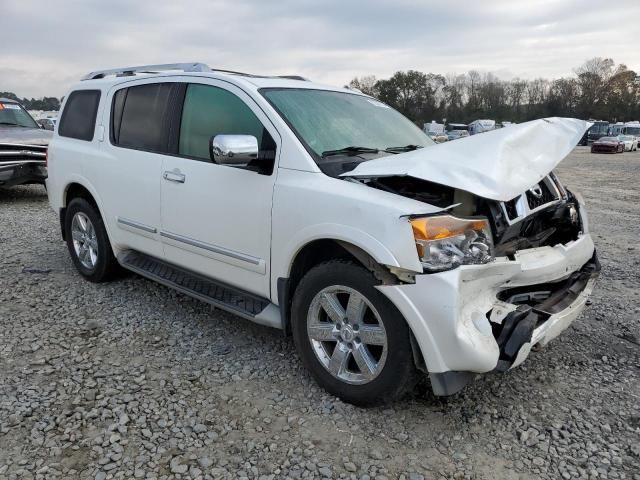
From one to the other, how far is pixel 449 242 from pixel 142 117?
112 inches

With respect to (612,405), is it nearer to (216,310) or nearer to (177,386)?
(177,386)

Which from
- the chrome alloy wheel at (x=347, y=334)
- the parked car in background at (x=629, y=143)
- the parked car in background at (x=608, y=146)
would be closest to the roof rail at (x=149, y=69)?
the chrome alloy wheel at (x=347, y=334)

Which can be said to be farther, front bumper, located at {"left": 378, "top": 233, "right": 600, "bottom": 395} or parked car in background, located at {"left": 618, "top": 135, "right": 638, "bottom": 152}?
parked car in background, located at {"left": 618, "top": 135, "right": 638, "bottom": 152}

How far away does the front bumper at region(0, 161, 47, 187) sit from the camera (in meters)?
9.22

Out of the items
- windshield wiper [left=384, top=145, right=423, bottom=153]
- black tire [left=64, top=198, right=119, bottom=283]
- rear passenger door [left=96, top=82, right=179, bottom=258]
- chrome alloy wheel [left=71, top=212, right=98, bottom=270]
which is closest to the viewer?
windshield wiper [left=384, top=145, right=423, bottom=153]

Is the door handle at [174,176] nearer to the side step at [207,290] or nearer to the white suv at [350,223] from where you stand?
the white suv at [350,223]

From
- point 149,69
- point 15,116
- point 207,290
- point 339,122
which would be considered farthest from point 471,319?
point 15,116

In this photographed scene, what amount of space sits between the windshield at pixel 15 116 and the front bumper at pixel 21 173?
60.3 inches

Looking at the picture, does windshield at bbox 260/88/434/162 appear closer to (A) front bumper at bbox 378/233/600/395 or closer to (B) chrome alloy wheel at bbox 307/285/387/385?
(B) chrome alloy wheel at bbox 307/285/387/385

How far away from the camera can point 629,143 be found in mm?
40719

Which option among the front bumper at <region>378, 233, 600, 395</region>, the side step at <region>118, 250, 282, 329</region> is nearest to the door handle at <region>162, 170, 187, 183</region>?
the side step at <region>118, 250, 282, 329</region>

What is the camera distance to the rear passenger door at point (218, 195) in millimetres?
3234

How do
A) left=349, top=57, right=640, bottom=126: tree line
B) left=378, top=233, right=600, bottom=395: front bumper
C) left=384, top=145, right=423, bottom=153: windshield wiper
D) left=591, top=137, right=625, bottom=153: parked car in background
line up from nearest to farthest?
left=378, top=233, right=600, bottom=395: front bumper → left=384, top=145, right=423, bottom=153: windshield wiper → left=591, top=137, right=625, bottom=153: parked car in background → left=349, top=57, right=640, bottom=126: tree line

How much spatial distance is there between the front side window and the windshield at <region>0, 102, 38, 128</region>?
8364mm
